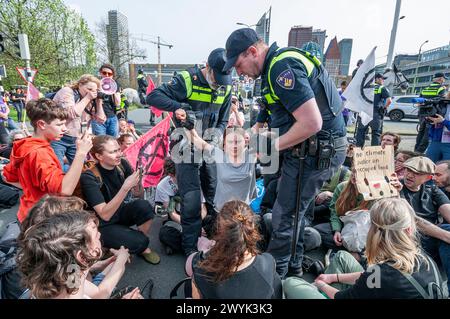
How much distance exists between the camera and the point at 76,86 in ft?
11.7

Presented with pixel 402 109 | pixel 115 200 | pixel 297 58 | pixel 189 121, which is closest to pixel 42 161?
pixel 115 200

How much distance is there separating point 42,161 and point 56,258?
3.40ft

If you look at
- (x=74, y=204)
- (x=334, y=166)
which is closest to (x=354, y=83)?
(x=334, y=166)

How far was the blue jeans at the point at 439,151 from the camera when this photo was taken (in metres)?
3.96

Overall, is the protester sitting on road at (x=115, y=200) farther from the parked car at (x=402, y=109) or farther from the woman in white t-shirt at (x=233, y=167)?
the parked car at (x=402, y=109)

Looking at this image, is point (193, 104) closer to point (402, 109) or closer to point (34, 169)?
point (34, 169)

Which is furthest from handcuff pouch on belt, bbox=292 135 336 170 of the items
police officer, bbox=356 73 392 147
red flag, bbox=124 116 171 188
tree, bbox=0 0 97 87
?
tree, bbox=0 0 97 87

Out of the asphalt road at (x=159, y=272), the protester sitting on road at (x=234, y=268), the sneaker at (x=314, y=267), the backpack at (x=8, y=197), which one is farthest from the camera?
the backpack at (x=8, y=197)

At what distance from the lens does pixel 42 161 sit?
199 cm

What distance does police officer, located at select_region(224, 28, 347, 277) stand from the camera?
1746 mm

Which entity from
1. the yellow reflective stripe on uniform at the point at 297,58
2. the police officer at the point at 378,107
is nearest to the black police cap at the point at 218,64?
the yellow reflective stripe on uniform at the point at 297,58

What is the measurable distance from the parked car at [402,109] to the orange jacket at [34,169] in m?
17.7

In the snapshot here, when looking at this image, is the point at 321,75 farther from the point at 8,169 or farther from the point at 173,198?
the point at 8,169

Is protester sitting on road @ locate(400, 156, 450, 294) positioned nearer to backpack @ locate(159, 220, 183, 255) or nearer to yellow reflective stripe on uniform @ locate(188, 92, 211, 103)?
yellow reflective stripe on uniform @ locate(188, 92, 211, 103)
